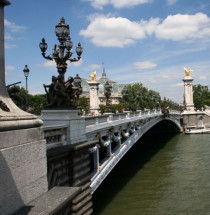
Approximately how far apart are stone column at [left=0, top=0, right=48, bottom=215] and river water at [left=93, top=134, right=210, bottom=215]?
767 centimetres

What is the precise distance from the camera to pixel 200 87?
3654 inches

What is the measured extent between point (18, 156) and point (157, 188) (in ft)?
41.3

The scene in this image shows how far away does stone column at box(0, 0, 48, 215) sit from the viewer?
4.36m

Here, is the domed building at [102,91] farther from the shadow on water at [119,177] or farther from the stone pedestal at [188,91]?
the shadow on water at [119,177]

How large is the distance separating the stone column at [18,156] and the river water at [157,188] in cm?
767

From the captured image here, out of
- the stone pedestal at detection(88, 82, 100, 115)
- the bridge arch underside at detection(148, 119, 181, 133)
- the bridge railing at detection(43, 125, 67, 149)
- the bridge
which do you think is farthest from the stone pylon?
the bridge railing at detection(43, 125, 67, 149)

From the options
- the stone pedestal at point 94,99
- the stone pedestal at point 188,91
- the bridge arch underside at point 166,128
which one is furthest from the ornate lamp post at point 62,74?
the stone pedestal at point 188,91

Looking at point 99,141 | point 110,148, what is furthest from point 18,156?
point 110,148

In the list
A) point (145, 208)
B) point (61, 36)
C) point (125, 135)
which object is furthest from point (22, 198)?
point (125, 135)

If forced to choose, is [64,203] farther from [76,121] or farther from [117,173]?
[117,173]

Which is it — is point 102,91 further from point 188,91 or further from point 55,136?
point 55,136

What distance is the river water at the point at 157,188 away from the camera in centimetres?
1259

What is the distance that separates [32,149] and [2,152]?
2.87ft

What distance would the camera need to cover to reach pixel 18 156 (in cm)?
471
